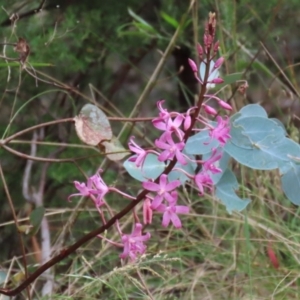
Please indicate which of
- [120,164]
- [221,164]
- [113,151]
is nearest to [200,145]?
[221,164]

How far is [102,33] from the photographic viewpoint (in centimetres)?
154

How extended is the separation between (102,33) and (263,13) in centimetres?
38

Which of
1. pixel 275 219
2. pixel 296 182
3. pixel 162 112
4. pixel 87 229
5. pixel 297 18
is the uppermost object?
pixel 162 112

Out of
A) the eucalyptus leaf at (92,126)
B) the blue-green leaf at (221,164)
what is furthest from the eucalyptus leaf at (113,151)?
the blue-green leaf at (221,164)

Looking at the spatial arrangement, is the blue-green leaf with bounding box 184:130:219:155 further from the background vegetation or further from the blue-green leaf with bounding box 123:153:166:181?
the background vegetation

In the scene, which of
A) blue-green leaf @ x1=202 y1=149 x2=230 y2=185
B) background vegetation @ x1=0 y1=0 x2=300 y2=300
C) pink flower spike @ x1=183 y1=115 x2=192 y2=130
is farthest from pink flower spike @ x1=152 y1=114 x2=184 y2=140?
background vegetation @ x1=0 y1=0 x2=300 y2=300

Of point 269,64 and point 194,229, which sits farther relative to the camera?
point 269,64

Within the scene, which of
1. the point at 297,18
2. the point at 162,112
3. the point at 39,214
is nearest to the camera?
the point at 162,112

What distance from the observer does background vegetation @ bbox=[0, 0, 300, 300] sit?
1.13m

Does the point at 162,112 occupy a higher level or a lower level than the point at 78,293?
higher

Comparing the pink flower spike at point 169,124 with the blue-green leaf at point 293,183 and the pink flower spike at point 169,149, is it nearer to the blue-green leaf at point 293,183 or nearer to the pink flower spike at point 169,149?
the pink flower spike at point 169,149

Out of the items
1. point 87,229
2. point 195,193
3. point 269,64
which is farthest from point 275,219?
point 269,64

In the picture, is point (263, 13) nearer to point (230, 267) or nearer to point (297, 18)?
point (297, 18)

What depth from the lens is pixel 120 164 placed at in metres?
1.45
